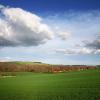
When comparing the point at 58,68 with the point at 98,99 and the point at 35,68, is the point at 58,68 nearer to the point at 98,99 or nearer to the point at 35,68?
the point at 35,68

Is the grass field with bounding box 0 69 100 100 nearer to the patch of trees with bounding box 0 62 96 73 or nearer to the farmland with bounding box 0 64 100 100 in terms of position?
the farmland with bounding box 0 64 100 100

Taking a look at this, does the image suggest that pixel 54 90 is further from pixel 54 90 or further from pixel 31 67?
pixel 31 67

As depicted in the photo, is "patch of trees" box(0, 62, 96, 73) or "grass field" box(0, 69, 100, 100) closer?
"grass field" box(0, 69, 100, 100)

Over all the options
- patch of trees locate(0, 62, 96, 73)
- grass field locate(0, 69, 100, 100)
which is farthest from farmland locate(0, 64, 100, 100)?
patch of trees locate(0, 62, 96, 73)

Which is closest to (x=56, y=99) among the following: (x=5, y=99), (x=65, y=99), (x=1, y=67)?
(x=65, y=99)

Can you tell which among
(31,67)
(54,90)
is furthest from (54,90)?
(31,67)

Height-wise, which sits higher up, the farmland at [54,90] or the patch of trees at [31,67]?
the patch of trees at [31,67]

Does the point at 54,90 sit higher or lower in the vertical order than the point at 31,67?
lower

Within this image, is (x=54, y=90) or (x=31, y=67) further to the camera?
(x=31, y=67)

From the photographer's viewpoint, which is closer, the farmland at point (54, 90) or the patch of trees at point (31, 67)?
the farmland at point (54, 90)

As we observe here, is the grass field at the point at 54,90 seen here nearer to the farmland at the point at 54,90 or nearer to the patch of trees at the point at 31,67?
the farmland at the point at 54,90

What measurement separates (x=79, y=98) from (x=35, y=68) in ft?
393

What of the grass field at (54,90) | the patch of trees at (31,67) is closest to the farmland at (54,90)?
the grass field at (54,90)

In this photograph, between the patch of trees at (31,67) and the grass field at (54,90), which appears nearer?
the grass field at (54,90)
